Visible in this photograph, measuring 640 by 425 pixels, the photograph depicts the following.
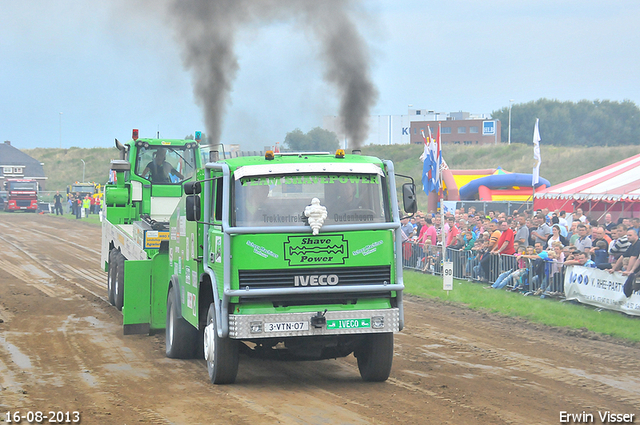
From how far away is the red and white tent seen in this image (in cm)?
1995

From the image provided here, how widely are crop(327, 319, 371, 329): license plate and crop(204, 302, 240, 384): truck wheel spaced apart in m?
1.20

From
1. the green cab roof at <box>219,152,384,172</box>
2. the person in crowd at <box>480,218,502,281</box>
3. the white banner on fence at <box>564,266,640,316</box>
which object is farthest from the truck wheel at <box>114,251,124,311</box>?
the white banner on fence at <box>564,266,640,316</box>

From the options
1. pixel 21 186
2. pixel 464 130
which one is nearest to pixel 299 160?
pixel 21 186

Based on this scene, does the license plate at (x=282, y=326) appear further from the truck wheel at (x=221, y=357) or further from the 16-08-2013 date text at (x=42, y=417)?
the 16-08-2013 date text at (x=42, y=417)

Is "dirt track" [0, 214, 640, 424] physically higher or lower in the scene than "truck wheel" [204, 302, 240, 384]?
lower

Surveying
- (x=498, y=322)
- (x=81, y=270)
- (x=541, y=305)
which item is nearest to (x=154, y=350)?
(x=498, y=322)

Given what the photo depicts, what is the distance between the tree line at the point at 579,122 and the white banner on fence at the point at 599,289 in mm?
87200

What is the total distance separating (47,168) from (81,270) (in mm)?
98900

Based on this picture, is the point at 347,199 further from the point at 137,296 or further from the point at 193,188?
the point at 137,296

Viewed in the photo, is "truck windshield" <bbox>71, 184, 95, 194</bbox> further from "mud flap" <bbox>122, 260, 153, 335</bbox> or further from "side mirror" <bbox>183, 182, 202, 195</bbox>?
"side mirror" <bbox>183, 182, 202, 195</bbox>

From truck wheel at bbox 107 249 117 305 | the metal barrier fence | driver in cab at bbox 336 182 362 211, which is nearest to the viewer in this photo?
driver in cab at bbox 336 182 362 211

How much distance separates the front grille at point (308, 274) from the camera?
7.91m

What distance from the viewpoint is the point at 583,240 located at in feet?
51.0

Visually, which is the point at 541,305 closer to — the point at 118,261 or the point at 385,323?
the point at 385,323
